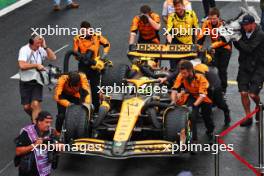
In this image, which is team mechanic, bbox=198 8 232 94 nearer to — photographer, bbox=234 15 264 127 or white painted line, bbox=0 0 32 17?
photographer, bbox=234 15 264 127

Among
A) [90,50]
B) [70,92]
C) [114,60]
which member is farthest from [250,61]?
[114,60]

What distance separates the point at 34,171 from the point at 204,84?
4003 mm

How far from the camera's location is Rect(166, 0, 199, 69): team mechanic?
17.7 metres

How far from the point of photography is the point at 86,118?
1464 cm

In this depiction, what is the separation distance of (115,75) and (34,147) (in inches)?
179

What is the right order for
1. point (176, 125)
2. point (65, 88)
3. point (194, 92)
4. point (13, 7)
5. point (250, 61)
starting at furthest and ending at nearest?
point (13, 7)
point (250, 61)
point (65, 88)
point (194, 92)
point (176, 125)

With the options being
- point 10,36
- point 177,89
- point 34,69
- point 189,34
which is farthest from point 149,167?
point 10,36

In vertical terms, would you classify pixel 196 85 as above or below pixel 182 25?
below

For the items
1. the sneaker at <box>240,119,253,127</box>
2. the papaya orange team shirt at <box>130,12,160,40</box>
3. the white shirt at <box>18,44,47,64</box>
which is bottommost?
the sneaker at <box>240,119,253,127</box>

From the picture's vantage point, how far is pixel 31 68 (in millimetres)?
15648

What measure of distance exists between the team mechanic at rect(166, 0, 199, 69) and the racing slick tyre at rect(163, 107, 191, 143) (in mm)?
3401

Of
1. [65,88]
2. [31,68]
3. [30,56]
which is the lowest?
[65,88]

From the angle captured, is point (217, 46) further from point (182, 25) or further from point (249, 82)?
point (249, 82)

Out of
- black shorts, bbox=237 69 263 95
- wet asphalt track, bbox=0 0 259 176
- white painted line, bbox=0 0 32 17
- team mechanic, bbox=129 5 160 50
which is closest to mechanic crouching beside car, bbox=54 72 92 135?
wet asphalt track, bbox=0 0 259 176
